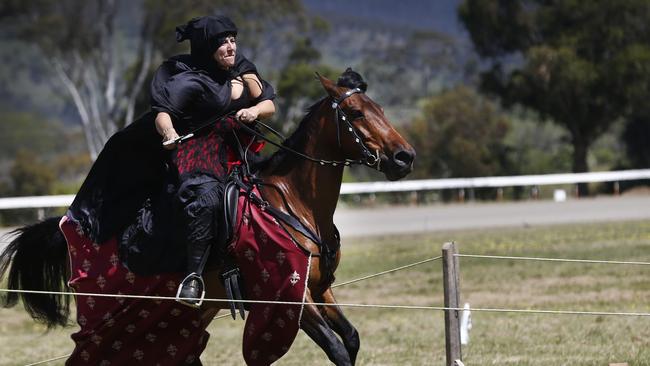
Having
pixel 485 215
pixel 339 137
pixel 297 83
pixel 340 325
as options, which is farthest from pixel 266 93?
pixel 297 83

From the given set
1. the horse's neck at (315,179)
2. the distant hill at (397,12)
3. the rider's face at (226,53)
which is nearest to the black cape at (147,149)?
the rider's face at (226,53)

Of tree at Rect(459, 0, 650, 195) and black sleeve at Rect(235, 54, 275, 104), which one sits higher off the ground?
tree at Rect(459, 0, 650, 195)

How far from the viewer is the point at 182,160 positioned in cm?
767

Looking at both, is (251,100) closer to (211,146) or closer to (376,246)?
(211,146)

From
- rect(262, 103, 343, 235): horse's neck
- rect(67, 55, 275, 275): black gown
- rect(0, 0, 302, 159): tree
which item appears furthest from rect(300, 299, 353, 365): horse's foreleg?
rect(0, 0, 302, 159): tree

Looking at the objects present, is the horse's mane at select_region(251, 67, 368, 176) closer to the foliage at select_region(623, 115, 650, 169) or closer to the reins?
the reins

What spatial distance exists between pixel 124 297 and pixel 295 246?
1290 mm

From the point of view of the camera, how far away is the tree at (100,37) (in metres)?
45.5

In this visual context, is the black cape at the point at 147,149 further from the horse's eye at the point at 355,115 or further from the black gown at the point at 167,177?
the horse's eye at the point at 355,115

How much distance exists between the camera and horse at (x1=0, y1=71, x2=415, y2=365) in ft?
24.3

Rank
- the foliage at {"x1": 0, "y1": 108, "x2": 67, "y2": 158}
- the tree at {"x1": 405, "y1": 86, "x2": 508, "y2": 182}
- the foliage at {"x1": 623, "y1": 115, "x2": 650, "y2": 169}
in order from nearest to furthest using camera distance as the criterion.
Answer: the foliage at {"x1": 623, "y1": 115, "x2": 650, "y2": 169} → the tree at {"x1": 405, "y1": 86, "x2": 508, "y2": 182} → the foliage at {"x1": 0, "y1": 108, "x2": 67, "y2": 158}

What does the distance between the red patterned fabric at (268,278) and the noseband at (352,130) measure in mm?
694

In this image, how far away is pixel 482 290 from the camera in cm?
1524

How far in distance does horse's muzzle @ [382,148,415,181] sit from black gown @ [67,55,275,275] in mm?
1089
